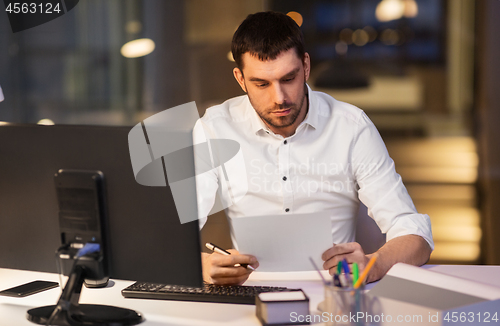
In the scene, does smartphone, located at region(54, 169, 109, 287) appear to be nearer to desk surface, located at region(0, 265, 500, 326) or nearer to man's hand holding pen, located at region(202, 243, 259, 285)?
desk surface, located at region(0, 265, 500, 326)

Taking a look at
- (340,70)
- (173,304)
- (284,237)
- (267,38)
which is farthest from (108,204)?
(340,70)

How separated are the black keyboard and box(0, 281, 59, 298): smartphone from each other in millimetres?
250

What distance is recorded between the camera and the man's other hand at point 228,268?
1.29 m

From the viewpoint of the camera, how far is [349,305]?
0.95 m

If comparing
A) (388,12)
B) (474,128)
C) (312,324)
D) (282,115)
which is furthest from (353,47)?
(312,324)

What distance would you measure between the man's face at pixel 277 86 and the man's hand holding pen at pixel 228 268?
25.2 inches

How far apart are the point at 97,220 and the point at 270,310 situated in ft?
1.36

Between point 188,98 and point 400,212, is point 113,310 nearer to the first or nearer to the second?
point 400,212

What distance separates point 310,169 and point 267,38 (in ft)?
1.65

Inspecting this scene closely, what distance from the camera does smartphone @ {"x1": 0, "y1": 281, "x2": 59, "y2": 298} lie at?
129cm

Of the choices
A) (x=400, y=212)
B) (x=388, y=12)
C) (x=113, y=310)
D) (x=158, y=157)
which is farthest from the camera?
(x=388, y=12)

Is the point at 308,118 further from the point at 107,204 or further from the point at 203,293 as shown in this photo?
the point at 107,204

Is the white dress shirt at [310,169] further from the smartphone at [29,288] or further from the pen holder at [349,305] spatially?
the pen holder at [349,305]

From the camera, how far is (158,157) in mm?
1002
